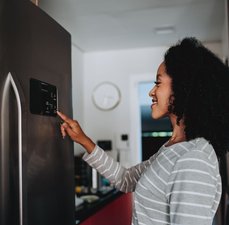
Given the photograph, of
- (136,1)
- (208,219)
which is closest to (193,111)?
(208,219)

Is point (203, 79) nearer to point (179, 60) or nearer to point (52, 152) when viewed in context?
point (179, 60)

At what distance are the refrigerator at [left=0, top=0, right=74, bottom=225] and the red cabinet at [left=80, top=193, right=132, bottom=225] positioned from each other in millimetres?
644

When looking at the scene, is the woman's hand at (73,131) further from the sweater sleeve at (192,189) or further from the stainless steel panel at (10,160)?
the sweater sleeve at (192,189)

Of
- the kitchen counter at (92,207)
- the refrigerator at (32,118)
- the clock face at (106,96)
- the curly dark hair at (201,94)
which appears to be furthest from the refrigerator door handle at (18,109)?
the clock face at (106,96)

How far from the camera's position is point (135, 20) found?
2934 millimetres

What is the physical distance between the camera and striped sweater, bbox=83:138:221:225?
859 mm

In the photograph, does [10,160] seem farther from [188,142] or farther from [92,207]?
[92,207]

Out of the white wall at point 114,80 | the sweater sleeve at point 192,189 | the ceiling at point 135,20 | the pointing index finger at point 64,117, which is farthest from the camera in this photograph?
the white wall at point 114,80

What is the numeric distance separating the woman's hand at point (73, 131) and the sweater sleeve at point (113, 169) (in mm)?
33

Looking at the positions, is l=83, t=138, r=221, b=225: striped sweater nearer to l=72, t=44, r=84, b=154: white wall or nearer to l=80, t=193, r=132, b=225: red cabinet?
l=80, t=193, r=132, b=225: red cabinet

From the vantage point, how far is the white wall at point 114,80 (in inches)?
154

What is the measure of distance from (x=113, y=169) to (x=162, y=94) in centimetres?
50

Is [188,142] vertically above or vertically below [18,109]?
below

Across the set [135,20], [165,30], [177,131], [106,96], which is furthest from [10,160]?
[106,96]
